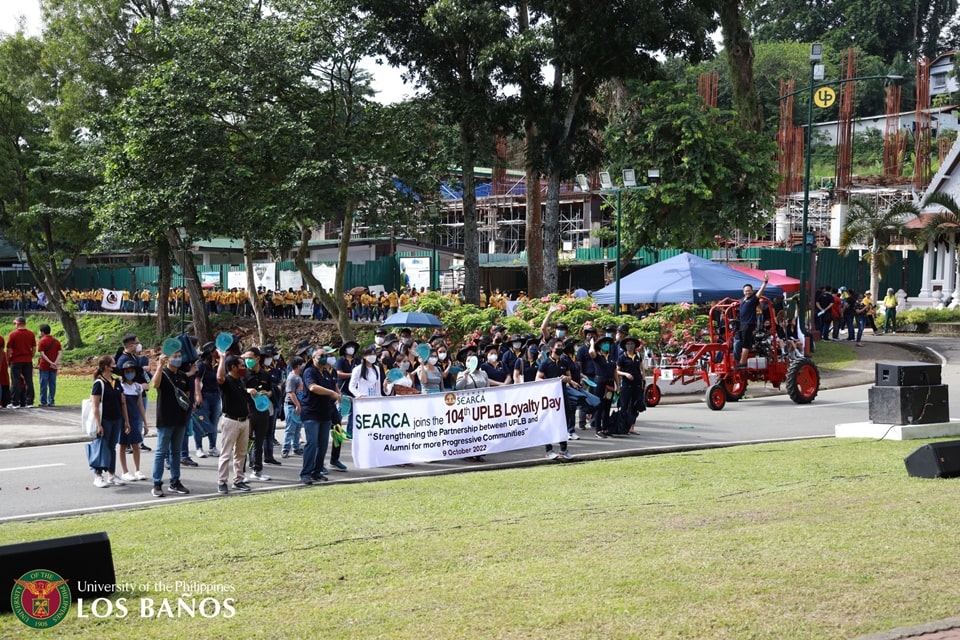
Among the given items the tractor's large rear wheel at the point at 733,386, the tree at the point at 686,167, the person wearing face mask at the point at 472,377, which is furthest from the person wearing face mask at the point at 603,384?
the tree at the point at 686,167

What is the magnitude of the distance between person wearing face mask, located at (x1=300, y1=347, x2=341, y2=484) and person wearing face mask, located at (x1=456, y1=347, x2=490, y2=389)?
286 centimetres

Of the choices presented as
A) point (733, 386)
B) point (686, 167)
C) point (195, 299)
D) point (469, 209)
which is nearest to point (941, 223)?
point (686, 167)

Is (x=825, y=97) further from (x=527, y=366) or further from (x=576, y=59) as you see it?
(x=527, y=366)

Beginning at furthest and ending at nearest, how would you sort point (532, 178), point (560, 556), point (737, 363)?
point (532, 178), point (737, 363), point (560, 556)

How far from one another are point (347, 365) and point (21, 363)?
9.49 m

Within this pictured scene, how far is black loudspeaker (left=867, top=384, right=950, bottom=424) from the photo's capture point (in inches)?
611

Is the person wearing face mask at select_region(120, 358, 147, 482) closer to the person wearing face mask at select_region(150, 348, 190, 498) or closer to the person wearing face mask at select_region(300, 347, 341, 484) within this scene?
the person wearing face mask at select_region(150, 348, 190, 498)

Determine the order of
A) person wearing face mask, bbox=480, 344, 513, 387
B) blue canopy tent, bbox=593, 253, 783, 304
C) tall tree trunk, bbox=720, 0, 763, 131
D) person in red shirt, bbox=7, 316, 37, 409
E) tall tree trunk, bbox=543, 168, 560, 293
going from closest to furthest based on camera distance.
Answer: person wearing face mask, bbox=480, 344, 513, 387
person in red shirt, bbox=7, 316, 37, 409
blue canopy tent, bbox=593, 253, 783, 304
tall tree trunk, bbox=543, 168, 560, 293
tall tree trunk, bbox=720, 0, 763, 131

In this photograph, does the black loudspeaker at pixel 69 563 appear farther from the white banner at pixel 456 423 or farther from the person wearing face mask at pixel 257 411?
the white banner at pixel 456 423

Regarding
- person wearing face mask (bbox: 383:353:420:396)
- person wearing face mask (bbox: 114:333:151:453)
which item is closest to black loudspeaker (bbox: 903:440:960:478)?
person wearing face mask (bbox: 383:353:420:396)

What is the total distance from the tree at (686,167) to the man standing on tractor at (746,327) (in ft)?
39.4

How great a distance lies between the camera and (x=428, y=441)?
1464cm

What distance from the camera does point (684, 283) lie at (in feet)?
89.1
